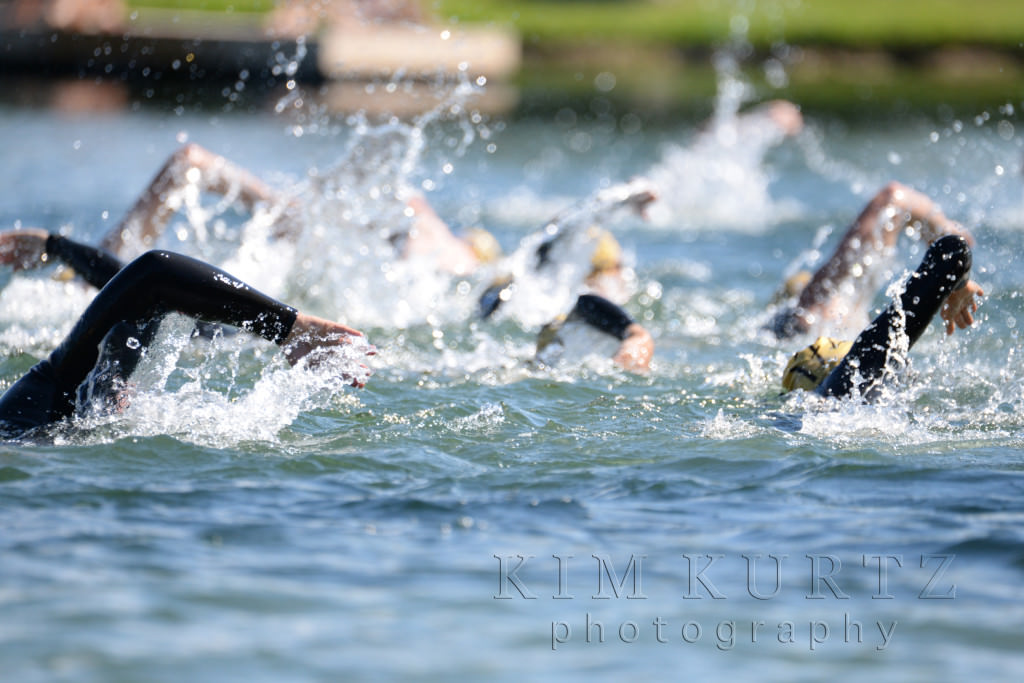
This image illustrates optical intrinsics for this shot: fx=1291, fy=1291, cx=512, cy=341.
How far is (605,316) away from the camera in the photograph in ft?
21.4

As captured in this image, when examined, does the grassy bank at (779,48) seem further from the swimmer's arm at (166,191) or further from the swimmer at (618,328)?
the swimmer at (618,328)

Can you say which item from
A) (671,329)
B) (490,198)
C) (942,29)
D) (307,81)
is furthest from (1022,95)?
(671,329)

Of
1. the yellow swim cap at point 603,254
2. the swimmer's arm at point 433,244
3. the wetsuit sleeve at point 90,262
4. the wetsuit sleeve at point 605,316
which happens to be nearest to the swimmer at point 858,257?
the yellow swim cap at point 603,254

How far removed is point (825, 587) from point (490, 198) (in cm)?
1085

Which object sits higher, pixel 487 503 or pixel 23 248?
pixel 23 248

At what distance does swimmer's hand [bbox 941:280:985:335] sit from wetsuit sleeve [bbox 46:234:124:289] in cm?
378

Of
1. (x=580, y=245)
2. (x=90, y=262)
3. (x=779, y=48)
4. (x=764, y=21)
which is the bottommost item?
(x=90, y=262)

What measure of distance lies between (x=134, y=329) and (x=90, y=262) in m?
1.31

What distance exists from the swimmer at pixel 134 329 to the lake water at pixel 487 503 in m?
0.14

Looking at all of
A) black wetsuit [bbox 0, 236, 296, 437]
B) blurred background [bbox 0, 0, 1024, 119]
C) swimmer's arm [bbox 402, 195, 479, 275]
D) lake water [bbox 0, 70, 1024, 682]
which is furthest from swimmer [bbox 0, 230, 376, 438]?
blurred background [bbox 0, 0, 1024, 119]

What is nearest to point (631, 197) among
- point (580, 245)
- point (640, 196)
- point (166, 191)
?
point (640, 196)

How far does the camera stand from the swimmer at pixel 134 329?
15.8ft

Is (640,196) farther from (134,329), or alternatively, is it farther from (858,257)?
(134,329)

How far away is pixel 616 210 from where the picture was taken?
8000mm
